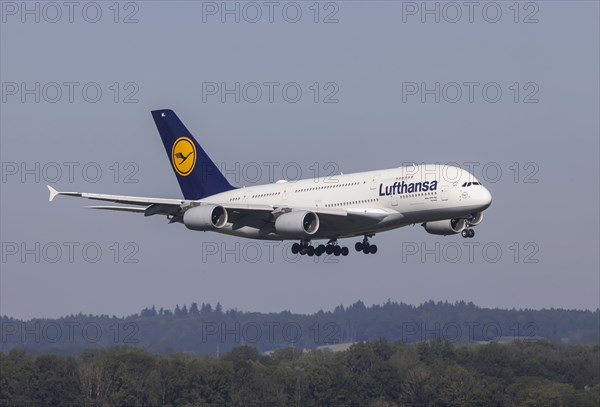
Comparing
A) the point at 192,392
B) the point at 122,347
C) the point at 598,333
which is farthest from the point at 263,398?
the point at 598,333

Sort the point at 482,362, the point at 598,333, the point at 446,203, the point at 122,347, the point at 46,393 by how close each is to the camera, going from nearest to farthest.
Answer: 1. the point at 446,203
2. the point at 46,393
3. the point at 122,347
4. the point at 482,362
5. the point at 598,333

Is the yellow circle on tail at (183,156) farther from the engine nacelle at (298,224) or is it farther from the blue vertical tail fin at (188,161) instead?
the engine nacelle at (298,224)

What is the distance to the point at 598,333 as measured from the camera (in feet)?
632

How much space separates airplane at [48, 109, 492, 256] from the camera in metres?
58.2

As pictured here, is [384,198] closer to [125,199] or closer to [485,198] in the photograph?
[485,198]

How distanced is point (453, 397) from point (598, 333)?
95.0 metres

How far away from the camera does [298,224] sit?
61.0m

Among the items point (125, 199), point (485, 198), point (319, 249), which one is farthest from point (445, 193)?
point (125, 199)

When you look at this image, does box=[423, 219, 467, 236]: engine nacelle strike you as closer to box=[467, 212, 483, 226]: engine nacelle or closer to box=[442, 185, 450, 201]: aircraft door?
box=[467, 212, 483, 226]: engine nacelle

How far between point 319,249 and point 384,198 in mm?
7689

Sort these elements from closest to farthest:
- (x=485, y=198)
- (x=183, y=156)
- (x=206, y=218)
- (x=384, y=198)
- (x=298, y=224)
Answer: (x=485, y=198) → (x=384, y=198) → (x=298, y=224) → (x=206, y=218) → (x=183, y=156)

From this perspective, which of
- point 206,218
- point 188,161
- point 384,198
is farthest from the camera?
point 188,161

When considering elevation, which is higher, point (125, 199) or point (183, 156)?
point (183, 156)

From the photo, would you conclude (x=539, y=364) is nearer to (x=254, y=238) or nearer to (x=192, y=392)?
(x=192, y=392)
